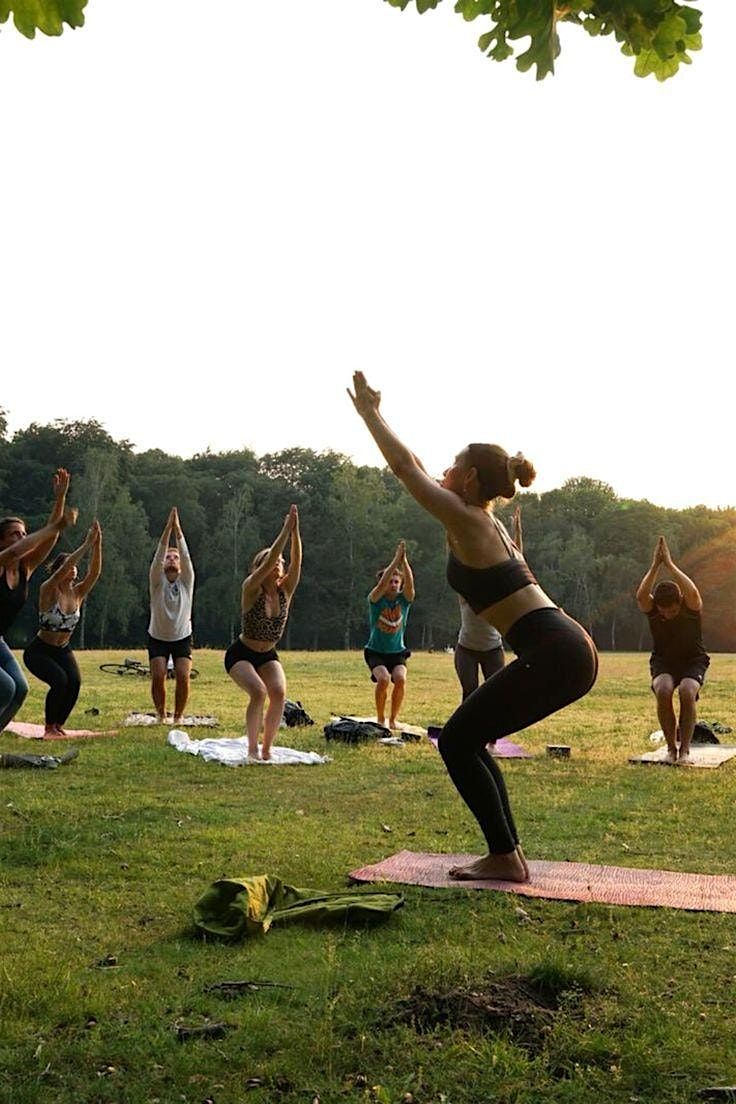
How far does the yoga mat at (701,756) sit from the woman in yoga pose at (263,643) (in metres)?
3.79

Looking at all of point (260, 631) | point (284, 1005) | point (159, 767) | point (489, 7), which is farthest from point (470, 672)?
point (489, 7)

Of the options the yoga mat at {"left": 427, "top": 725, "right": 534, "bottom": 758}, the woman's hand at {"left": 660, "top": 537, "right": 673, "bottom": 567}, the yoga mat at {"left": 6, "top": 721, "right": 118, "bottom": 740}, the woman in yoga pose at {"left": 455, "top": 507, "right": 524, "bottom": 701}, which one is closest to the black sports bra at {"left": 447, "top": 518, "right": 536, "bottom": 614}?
the woman's hand at {"left": 660, "top": 537, "right": 673, "bottom": 567}

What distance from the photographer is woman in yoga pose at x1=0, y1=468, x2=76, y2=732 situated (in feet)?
26.5

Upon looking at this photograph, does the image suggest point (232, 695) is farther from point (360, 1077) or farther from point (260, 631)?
point (360, 1077)

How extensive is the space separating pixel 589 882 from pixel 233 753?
19.5 feet

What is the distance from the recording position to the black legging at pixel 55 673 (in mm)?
12672

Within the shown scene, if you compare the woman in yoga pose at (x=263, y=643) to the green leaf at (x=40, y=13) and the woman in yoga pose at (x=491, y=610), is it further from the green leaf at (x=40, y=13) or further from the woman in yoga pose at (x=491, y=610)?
the green leaf at (x=40, y=13)

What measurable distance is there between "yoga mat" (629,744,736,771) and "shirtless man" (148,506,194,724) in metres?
5.51

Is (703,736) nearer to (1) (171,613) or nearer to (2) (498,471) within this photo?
(1) (171,613)

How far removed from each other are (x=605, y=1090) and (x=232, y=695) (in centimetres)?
1731

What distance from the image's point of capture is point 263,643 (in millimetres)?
11133

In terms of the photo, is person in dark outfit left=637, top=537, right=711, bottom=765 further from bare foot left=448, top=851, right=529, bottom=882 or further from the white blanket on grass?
bare foot left=448, top=851, right=529, bottom=882

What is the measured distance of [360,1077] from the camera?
3.53 meters

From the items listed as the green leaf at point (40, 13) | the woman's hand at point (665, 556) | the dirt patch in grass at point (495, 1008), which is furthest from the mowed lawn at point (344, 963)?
the green leaf at point (40, 13)
